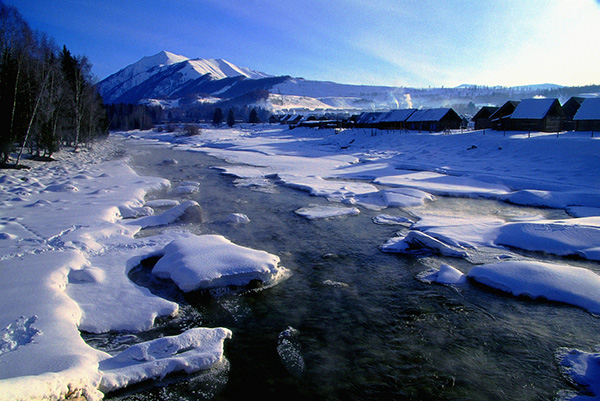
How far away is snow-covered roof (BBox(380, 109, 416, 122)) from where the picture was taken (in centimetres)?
5555

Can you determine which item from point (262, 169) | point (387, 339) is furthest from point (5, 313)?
point (262, 169)

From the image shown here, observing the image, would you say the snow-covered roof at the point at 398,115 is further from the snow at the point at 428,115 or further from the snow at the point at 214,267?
the snow at the point at 214,267

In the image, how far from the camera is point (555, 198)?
1802 centimetres

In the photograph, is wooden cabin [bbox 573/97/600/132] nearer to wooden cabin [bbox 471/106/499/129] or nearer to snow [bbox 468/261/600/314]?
wooden cabin [bbox 471/106/499/129]

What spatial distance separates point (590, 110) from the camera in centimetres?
3412

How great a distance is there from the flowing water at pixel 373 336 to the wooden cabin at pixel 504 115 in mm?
38409

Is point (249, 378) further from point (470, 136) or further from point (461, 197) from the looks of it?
point (470, 136)

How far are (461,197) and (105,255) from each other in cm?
1741

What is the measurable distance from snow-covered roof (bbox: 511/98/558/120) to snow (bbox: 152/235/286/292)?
40.0 m

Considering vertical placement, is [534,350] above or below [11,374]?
below

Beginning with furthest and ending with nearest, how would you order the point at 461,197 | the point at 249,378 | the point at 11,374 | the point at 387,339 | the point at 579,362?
1. the point at 461,197
2. the point at 387,339
3. the point at 579,362
4. the point at 249,378
5. the point at 11,374

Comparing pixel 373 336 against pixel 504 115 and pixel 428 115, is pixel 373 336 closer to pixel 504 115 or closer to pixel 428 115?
pixel 504 115

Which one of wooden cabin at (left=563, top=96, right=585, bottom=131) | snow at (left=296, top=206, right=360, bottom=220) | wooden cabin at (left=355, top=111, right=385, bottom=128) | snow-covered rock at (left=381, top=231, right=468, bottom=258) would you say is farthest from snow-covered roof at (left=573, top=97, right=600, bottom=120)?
snow-covered rock at (left=381, top=231, right=468, bottom=258)

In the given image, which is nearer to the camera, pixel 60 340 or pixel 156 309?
pixel 60 340
